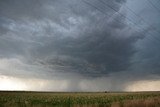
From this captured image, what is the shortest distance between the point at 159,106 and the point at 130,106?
2.47m

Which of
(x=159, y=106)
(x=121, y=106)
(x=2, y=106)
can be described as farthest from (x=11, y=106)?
(x=159, y=106)

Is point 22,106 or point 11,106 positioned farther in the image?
point 22,106

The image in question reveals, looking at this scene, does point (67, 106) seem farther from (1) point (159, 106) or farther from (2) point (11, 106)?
(1) point (159, 106)

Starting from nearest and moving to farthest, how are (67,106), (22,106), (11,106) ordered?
(11,106) < (22,106) < (67,106)

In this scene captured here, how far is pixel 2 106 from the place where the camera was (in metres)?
16.5

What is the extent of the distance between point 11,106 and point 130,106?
9.38m

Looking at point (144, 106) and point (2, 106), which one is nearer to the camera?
point (2, 106)

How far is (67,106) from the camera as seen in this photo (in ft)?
61.3

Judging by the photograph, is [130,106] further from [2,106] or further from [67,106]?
[2,106]

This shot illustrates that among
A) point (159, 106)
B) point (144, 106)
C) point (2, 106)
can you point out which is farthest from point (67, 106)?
point (159, 106)

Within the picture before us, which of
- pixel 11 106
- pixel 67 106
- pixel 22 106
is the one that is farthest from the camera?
pixel 67 106

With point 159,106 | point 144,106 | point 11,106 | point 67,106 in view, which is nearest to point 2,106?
point 11,106

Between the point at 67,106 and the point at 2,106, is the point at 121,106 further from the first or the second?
the point at 2,106

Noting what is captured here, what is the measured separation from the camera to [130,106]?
18859 millimetres
